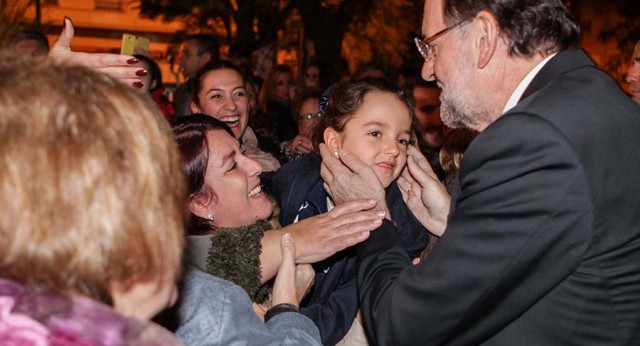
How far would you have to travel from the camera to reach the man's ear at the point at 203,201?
2955mm

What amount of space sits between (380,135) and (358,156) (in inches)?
6.2

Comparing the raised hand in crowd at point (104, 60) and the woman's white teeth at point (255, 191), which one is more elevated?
the raised hand in crowd at point (104, 60)

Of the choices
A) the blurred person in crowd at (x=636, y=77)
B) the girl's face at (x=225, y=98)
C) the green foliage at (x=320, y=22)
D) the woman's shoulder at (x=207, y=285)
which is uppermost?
the woman's shoulder at (x=207, y=285)

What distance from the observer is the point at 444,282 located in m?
1.94

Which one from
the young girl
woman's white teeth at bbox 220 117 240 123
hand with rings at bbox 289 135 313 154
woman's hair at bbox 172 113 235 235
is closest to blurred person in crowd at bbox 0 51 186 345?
woman's hair at bbox 172 113 235 235

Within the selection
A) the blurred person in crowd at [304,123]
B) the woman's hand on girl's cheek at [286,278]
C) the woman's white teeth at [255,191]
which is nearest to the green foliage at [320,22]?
the blurred person in crowd at [304,123]

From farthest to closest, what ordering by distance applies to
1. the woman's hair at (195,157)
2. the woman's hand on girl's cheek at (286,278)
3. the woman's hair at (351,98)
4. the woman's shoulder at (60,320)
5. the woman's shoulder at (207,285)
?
1. the woman's hair at (351,98)
2. the woman's hair at (195,157)
3. the woman's hand on girl's cheek at (286,278)
4. the woman's shoulder at (207,285)
5. the woman's shoulder at (60,320)

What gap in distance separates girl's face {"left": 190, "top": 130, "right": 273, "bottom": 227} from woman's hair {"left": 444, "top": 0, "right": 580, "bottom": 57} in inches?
45.6

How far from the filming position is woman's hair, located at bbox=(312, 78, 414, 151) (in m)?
3.63

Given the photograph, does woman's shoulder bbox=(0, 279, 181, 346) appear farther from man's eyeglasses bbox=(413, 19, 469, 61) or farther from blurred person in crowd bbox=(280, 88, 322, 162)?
blurred person in crowd bbox=(280, 88, 322, 162)

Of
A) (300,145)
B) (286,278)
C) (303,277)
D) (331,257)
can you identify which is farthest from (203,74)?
(286,278)

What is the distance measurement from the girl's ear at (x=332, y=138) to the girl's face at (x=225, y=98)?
5.09 ft

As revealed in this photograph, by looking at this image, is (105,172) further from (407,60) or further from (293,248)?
(407,60)

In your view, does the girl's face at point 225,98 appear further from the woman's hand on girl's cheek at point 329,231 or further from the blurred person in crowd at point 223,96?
the woman's hand on girl's cheek at point 329,231
